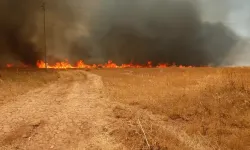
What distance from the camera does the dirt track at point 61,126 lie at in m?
10.5

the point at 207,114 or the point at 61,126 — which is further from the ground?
the point at 207,114

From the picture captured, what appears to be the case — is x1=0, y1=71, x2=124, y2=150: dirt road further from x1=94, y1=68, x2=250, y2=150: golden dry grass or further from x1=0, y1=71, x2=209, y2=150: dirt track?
x1=94, y1=68, x2=250, y2=150: golden dry grass

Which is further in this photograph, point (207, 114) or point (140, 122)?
point (207, 114)

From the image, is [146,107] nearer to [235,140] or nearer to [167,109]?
[167,109]

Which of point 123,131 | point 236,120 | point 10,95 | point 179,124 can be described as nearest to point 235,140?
point 236,120

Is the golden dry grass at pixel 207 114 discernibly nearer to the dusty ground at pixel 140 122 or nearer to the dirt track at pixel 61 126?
the dusty ground at pixel 140 122

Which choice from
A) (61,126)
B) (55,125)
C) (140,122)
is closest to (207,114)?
(140,122)

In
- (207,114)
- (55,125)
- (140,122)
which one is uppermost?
(207,114)

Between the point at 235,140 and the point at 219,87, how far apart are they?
6183 millimetres

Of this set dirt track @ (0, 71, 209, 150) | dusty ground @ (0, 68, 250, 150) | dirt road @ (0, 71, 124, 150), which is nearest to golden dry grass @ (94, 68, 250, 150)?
dusty ground @ (0, 68, 250, 150)

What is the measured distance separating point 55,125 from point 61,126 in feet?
1.19

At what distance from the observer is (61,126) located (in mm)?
12688

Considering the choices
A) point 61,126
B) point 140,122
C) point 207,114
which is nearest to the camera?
point 61,126

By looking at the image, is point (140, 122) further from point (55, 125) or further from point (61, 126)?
point (55, 125)
